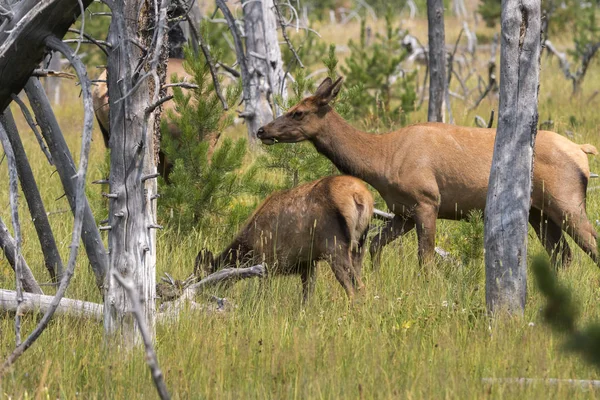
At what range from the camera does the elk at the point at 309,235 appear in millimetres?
6820

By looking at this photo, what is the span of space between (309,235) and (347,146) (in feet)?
4.98

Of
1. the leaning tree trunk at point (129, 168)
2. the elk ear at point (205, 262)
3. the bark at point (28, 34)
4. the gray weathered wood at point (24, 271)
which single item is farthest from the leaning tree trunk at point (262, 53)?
the bark at point (28, 34)

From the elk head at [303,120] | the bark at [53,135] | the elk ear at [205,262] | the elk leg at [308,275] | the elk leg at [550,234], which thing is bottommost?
the elk leg at [550,234]

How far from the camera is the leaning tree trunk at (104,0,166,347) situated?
4664 mm

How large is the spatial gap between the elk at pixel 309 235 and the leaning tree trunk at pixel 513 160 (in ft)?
4.48

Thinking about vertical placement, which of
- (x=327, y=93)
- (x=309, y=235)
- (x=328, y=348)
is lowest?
(x=309, y=235)

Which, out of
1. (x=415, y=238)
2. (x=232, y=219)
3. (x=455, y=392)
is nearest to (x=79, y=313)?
(x=455, y=392)

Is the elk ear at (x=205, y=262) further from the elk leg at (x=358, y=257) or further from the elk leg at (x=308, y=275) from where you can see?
the elk leg at (x=358, y=257)

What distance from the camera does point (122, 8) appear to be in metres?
4.61

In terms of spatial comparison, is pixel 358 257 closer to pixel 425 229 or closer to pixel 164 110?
pixel 425 229

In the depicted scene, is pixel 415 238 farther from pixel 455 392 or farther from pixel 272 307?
pixel 455 392

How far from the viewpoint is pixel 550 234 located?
8203 mm

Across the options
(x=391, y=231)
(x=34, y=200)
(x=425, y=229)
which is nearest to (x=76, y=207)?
(x=34, y=200)

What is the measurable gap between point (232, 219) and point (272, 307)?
8.81 ft
